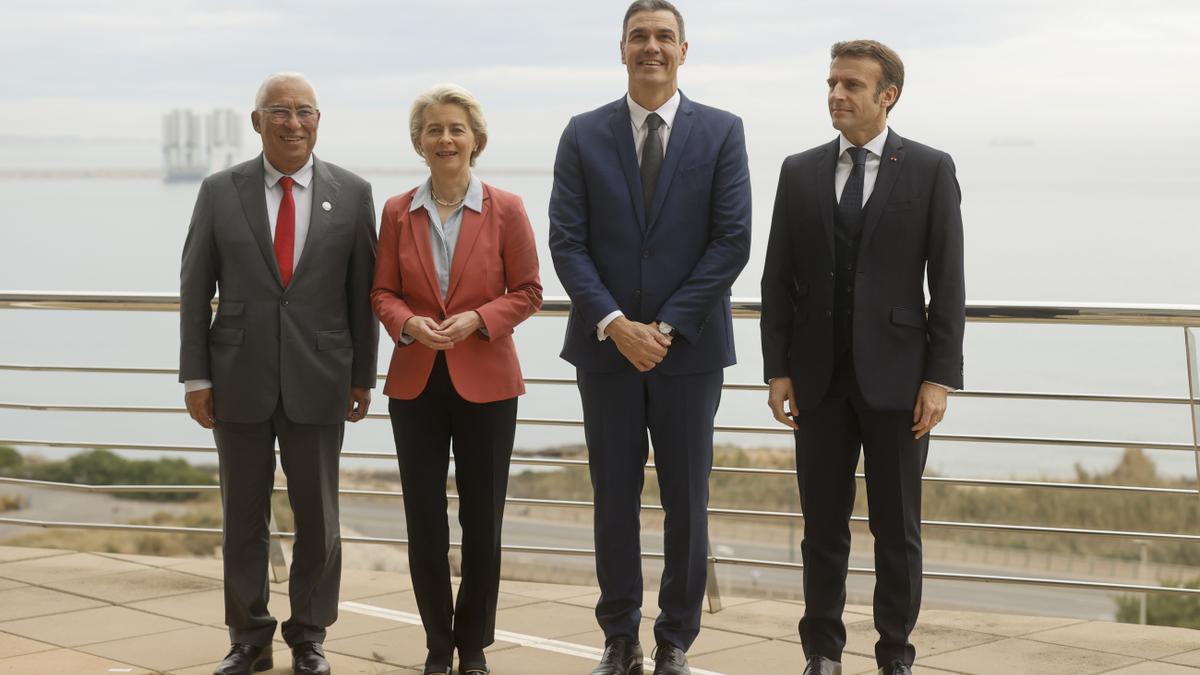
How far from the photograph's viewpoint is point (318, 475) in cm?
369

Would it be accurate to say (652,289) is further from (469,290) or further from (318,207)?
(318,207)

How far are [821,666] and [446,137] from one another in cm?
160

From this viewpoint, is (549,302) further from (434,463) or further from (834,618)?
A: (834,618)

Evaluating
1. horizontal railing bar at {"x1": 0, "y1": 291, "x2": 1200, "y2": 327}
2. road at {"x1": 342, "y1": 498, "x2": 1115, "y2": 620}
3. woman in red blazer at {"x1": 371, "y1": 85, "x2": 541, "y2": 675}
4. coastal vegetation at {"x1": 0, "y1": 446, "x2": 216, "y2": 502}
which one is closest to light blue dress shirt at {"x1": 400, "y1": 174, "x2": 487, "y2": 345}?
woman in red blazer at {"x1": 371, "y1": 85, "x2": 541, "y2": 675}

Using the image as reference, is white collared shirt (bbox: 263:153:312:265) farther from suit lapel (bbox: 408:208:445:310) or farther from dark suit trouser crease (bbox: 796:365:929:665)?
dark suit trouser crease (bbox: 796:365:929:665)

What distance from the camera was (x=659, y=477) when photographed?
360cm

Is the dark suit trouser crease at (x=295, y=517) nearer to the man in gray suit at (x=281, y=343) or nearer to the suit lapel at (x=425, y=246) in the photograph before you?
the man in gray suit at (x=281, y=343)

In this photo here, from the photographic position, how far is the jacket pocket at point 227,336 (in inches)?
143

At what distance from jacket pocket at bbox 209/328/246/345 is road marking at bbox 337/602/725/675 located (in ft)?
3.34

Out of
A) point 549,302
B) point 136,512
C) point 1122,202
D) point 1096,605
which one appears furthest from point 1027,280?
point 549,302

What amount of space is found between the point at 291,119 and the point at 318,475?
913mm

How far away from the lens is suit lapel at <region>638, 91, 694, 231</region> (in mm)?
3541

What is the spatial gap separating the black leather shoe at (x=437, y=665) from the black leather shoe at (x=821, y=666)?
916 millimetres

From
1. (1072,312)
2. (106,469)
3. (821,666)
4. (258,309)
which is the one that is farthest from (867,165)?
(106,469)
